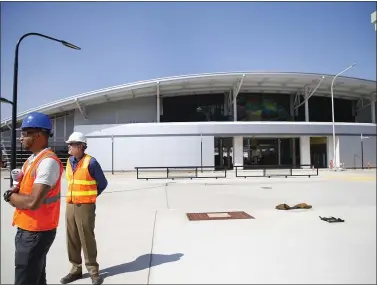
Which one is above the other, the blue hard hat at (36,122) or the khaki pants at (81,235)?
the blue hard hat at (36,122)

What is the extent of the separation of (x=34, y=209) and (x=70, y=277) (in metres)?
1.85

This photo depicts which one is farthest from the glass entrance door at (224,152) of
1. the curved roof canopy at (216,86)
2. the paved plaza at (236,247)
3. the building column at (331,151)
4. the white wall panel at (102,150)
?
the paved plaza at (236,247)

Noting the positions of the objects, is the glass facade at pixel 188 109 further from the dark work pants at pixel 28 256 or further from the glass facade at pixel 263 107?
the dark work pants at pixel 28 256

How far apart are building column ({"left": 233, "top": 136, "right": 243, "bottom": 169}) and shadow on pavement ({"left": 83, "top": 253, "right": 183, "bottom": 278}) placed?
27.8 meters

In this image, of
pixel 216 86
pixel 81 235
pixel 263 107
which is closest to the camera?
pixel 81 235

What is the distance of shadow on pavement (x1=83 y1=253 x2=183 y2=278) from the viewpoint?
4.27m

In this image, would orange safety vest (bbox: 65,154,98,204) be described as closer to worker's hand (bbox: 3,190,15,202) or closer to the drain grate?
worker's hand (bbox: 3,190,15,202)

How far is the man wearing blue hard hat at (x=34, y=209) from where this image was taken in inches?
102

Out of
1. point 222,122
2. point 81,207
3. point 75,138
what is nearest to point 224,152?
point 222,122

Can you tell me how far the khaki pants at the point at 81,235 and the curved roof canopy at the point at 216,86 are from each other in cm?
3040

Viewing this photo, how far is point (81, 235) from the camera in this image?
4.05 meters

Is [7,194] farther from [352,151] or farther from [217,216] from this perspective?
[352,151]

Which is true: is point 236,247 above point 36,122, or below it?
below

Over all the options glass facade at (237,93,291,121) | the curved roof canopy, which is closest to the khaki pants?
the curved roof canopy
